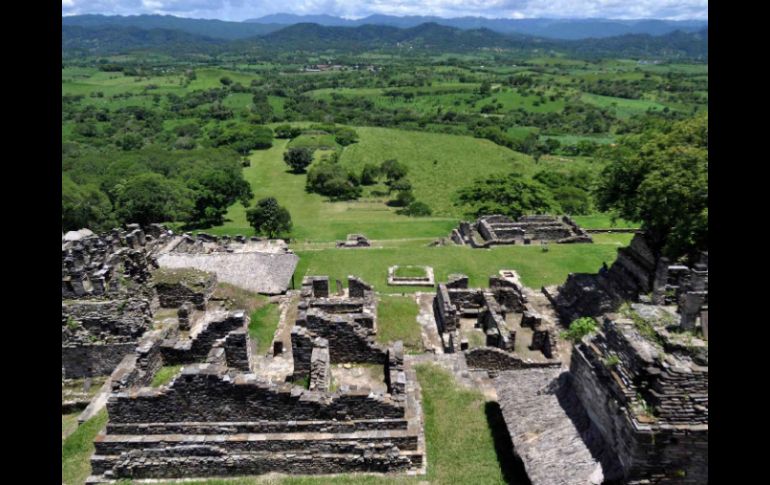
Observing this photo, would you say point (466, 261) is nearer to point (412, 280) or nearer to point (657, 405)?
point (412, 280)

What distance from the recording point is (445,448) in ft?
50.7

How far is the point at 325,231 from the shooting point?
5659 cm

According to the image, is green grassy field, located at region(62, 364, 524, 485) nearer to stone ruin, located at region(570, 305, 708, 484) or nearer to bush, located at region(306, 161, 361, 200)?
stone ruin, located at region(570, 305, 708, 484)

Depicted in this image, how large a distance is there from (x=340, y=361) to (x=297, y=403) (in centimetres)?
361

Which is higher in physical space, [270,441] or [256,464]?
[270,441]

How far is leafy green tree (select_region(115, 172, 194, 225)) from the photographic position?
56188 mm

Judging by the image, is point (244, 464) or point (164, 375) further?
point (164, 375)

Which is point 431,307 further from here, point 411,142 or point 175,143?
point 175,143

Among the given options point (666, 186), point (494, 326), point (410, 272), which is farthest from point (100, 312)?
point (666, 186)

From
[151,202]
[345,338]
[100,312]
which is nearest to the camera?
[345,338]

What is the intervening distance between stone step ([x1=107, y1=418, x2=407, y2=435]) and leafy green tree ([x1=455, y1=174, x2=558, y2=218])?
46.0 meters

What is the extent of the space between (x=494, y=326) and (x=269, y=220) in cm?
3453

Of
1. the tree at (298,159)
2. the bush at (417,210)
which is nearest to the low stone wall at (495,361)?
the bush at (417,210)

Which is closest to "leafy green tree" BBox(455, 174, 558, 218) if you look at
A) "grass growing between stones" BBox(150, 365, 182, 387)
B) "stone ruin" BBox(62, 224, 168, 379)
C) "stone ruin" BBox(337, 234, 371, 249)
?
"stone ruin" BBox(337, 234, 371, 249)
